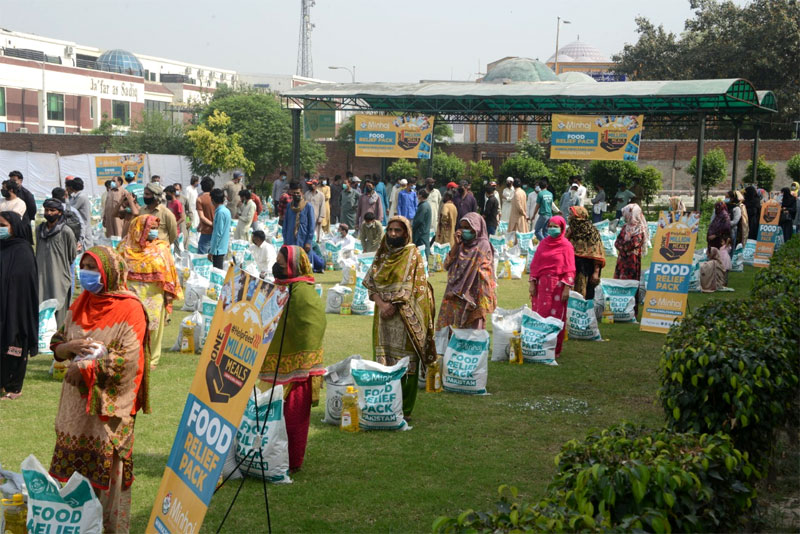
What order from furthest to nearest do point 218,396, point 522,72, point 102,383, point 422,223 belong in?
point 522,72 < point 422,223 < point 102,383 < point 218,396

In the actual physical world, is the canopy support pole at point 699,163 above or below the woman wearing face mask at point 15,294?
above

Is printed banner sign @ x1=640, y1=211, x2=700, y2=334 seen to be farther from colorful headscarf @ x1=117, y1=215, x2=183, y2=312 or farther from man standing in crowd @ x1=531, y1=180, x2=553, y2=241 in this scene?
man standing in crowd @ x1=531, y1=180, x2=553, y2=241

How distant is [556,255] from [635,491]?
246 inches

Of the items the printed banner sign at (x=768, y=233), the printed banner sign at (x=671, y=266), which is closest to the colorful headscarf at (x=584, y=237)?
the printed banner sign at (x=671, y=266)

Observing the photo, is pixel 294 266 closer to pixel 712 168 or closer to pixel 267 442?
pixel 267 442

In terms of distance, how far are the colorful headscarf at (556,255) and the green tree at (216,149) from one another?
25.1 meters

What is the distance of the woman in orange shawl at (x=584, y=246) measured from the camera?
1058 cm

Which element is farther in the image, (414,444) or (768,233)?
(768,233)

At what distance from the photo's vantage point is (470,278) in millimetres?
8492

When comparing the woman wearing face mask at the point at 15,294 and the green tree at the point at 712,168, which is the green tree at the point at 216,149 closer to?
the green tree at the point at 712,168

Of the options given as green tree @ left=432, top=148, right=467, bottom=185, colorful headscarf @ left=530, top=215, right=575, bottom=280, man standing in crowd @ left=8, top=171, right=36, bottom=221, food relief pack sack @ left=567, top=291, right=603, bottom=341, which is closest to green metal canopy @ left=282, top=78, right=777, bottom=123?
green tree @ left=432, top=148, right=467, bottom=185

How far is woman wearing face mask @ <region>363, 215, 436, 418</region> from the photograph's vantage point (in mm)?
6973

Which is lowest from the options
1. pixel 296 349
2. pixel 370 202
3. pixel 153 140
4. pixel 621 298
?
pixel 621 298

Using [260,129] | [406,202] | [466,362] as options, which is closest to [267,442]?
[466,362]
